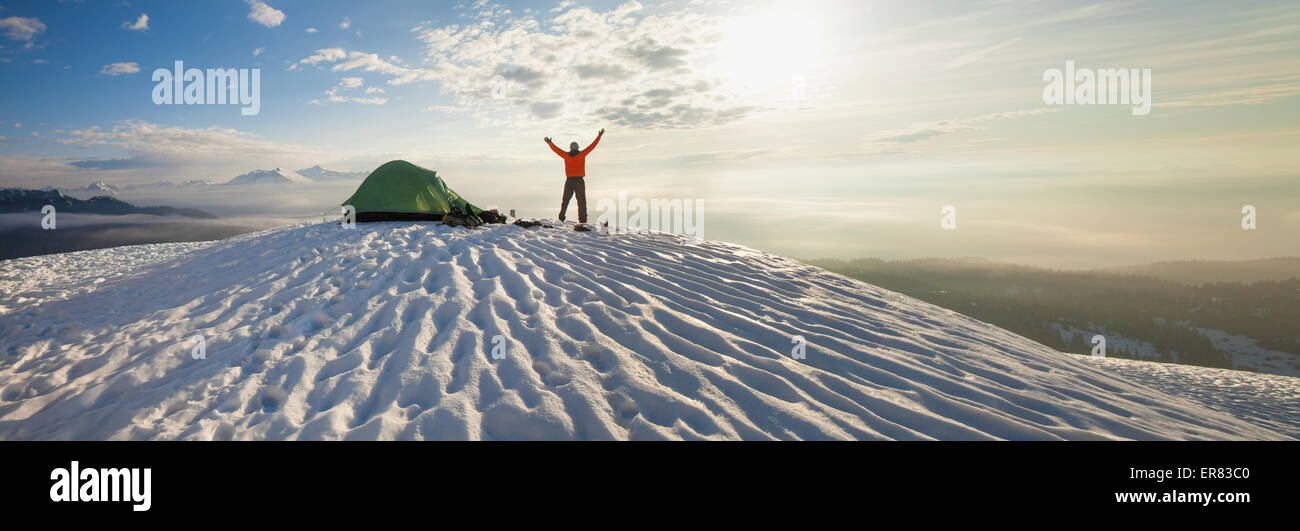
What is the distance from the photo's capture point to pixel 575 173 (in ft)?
42.5

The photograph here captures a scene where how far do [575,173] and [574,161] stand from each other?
328 millimetres

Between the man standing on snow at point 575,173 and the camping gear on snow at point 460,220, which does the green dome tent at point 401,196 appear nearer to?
the camping gear on snow at point 460,220

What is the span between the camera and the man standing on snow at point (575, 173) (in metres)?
12.8

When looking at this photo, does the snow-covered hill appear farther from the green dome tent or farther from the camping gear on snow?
the green dome tent

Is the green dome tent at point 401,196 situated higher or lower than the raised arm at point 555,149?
lower

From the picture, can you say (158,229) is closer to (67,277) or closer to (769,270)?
(67,277)

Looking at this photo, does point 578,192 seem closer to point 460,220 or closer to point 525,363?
point 460,220

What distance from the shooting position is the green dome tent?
36.9 feet

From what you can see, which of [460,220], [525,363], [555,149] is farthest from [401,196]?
[525,363]

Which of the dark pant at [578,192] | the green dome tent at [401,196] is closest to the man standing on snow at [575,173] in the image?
the dark pant at [578,192]

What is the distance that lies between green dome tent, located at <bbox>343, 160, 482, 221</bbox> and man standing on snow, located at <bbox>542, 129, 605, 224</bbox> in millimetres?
2547

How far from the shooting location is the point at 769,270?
28.5 feet

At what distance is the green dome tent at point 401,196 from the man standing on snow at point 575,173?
2.55m
